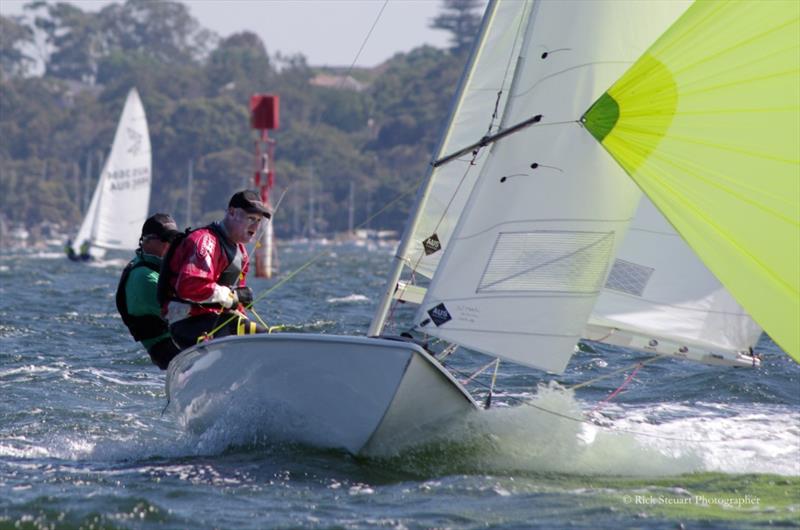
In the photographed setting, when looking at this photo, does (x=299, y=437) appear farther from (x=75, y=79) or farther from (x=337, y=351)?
(x=75, y=79)

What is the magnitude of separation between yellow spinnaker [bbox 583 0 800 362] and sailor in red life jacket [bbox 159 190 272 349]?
1.78 metres

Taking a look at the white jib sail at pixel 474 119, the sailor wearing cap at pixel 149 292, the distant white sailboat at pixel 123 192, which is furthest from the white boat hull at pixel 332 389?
the distant white sailboat at pixel 123 192

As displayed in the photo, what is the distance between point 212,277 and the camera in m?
6.41

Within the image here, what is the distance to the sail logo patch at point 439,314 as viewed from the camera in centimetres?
617

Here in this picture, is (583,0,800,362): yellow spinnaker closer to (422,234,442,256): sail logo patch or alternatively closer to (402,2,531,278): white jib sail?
(422,234,442,256): sail logo patch

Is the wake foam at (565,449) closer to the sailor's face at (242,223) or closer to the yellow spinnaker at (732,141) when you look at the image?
the yellow spinnaker at (732,141)

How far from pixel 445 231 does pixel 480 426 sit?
1.76 metres

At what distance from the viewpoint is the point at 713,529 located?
16.7ft

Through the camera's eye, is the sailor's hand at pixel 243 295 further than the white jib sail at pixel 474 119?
No

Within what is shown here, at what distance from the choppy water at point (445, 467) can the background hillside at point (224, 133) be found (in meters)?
61.3

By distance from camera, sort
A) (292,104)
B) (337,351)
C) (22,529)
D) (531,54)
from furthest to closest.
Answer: (292,104)
(531,54)
(337,351)
(22,529)

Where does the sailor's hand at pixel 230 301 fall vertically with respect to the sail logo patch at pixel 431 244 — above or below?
below

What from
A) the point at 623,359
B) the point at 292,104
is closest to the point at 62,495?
the point at 623,359

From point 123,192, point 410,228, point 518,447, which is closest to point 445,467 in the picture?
point 518,447
